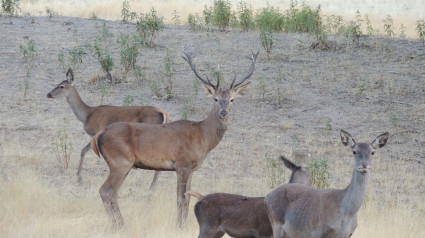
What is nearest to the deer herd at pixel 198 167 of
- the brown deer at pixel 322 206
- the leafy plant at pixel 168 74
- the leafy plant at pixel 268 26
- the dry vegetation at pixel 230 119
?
the brown deer at pixel 322 206

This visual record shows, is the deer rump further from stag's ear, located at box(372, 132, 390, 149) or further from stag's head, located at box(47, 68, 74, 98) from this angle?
stag's head, located at box(47, 68, 74, 98)

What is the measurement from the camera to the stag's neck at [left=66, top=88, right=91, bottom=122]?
49.2 ft

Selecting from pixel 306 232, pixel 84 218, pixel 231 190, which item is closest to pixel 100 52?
pixel 231 190

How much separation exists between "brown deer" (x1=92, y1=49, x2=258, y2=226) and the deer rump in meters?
1.68

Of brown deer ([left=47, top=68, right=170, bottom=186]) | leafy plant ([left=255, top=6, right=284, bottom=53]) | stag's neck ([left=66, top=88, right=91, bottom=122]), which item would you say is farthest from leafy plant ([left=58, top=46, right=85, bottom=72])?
leafy plant ([left=255, top=6, right=284, bottom=53])

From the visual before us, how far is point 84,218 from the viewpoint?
35.9 feet

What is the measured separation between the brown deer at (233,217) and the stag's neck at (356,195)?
3.83ft

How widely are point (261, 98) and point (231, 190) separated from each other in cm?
508

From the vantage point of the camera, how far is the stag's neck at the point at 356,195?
27.6 ft

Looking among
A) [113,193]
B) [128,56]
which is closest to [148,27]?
[128,56]

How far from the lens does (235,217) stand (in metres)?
9.38

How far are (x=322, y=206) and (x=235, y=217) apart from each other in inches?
45.8

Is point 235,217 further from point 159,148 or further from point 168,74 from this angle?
point 168,74

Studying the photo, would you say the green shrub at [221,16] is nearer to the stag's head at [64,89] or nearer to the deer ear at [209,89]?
the stag's head at [64,89]
